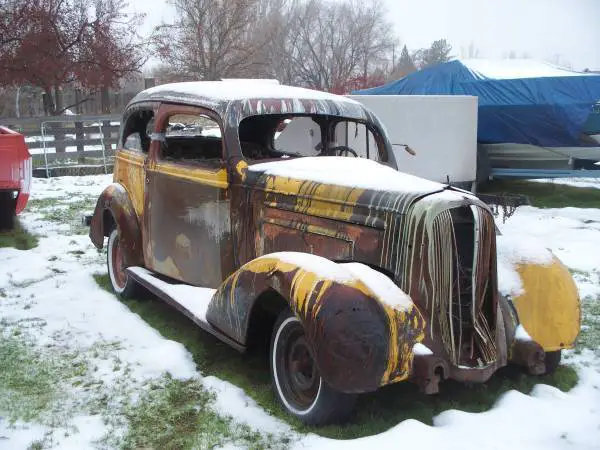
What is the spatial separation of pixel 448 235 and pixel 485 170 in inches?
344

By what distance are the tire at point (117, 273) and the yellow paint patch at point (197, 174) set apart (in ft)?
2.95

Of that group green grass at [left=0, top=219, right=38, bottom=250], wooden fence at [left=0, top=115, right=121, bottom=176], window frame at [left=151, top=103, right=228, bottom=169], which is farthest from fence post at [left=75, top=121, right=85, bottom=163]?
window frame at [left=151, top=103, right=228, bottom=169]

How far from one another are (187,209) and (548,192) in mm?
9142

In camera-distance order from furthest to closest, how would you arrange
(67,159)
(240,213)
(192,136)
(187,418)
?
1. (67,159)
2. (192,136)
3. (240,213)
4. (187,418)

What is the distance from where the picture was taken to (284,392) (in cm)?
326

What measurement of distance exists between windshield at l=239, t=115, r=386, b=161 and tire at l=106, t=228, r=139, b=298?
57.8 inches

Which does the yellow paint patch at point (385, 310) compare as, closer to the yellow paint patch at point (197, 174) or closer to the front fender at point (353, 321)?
the front fender at point (353, 321)

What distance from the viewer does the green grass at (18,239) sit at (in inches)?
278

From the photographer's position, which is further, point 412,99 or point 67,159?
point 67,159

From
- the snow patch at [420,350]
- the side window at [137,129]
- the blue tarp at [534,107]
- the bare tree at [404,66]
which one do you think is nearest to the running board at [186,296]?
the snow patch at [420,350]

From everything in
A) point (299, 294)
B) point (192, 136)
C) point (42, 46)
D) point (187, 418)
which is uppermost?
point (42, 46)

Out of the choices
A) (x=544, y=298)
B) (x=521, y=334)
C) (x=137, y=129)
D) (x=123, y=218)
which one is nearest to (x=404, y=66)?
(x=137, y=129)

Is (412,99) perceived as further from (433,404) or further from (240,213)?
(433,404)

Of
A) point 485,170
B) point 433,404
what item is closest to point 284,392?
point 433,404
